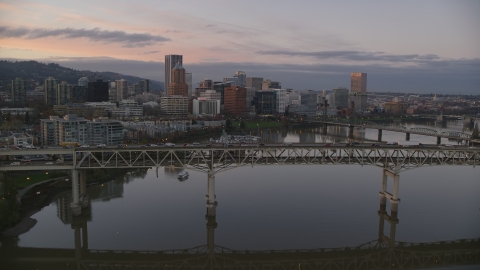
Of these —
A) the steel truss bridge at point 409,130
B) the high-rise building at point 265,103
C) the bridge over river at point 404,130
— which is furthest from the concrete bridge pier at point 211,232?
the high-rise building at point 265,103

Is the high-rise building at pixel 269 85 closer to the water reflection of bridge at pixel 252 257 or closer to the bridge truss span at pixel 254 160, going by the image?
the bridge truss span at pixel 254 160

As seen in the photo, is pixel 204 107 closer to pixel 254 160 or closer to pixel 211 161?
pixel 254 160

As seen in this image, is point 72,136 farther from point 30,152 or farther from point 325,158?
point 325,158

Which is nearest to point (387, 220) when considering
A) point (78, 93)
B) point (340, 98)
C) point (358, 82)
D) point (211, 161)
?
point (211, 161)

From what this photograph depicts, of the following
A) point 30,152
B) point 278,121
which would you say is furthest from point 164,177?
point 278,121

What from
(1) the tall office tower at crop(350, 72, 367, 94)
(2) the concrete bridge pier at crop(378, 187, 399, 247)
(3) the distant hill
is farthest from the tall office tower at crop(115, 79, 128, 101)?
(1) the tall office tower at crop(350, 72, 367, 94)
